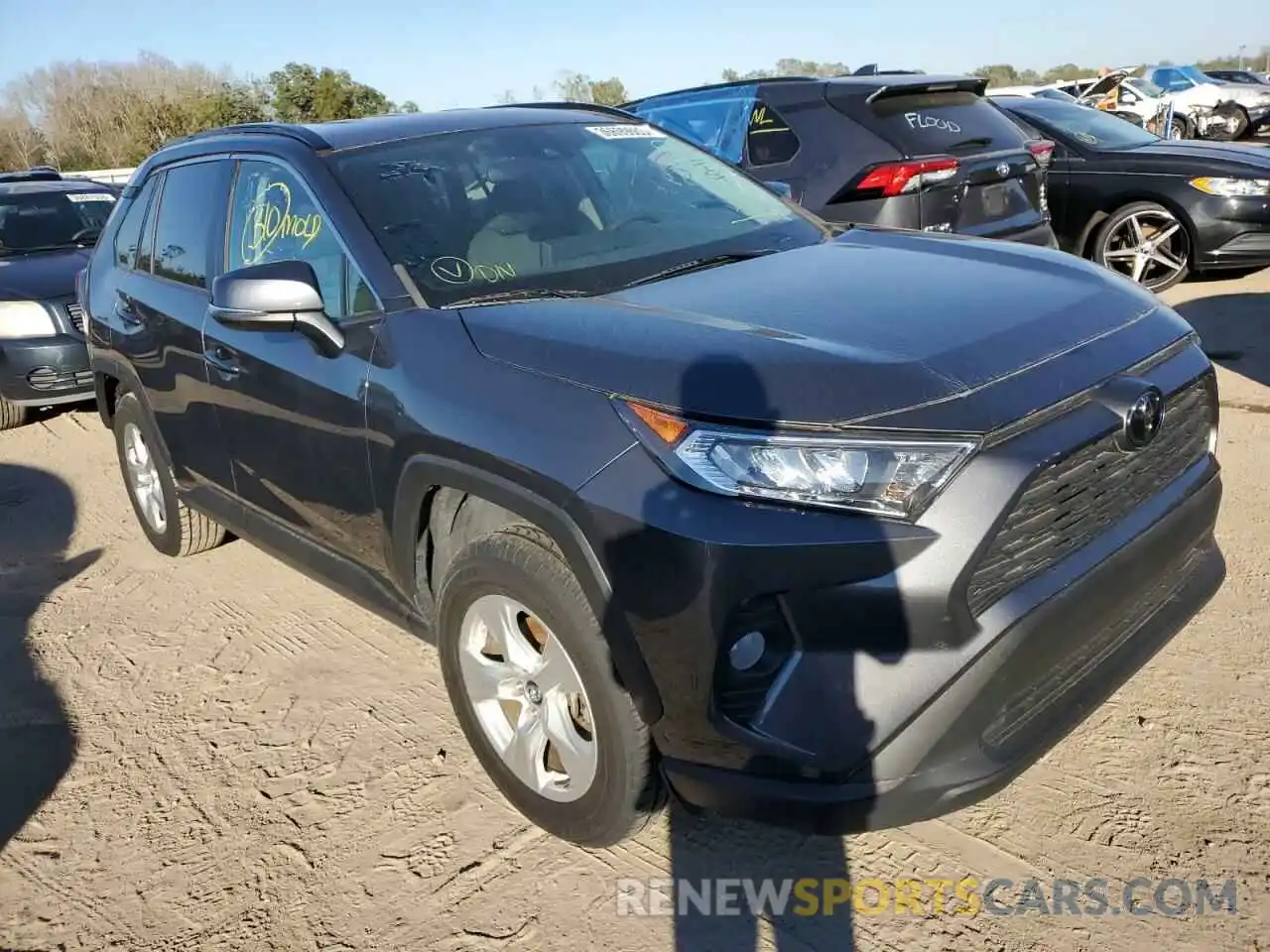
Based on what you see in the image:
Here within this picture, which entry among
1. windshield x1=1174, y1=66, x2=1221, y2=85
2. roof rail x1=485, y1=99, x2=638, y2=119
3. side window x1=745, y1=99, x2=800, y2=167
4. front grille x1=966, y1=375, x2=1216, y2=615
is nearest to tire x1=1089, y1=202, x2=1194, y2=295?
side window x1=745, y1=99, x2=800, y2=167

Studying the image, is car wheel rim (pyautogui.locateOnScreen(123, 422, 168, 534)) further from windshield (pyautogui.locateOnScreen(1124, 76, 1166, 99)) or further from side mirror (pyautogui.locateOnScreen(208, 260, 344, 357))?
windshield (pyautogui.locateOnScreen(1124, 76, 1166, 99))

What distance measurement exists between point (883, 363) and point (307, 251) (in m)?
1.89

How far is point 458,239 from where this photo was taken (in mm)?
3088

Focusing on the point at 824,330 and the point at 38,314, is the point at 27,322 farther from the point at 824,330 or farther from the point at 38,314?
the point at 824,330

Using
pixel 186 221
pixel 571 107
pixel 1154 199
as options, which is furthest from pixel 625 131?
pixel 1154 199

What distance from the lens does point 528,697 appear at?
2.66 metres

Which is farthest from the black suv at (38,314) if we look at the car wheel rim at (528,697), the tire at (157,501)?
the car wheel rim at (528,697)

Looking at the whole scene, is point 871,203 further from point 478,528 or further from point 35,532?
point 35,532

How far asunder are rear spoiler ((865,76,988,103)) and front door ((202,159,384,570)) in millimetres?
3943

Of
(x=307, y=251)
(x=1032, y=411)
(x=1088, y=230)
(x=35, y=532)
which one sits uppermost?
(x=307, y=251)

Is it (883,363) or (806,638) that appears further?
(883,363)

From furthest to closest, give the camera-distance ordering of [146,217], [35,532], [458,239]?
[35,532], [146,217], [458,239]

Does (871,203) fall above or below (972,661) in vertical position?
above

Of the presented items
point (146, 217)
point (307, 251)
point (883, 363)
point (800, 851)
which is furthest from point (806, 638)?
point (146, 217)
